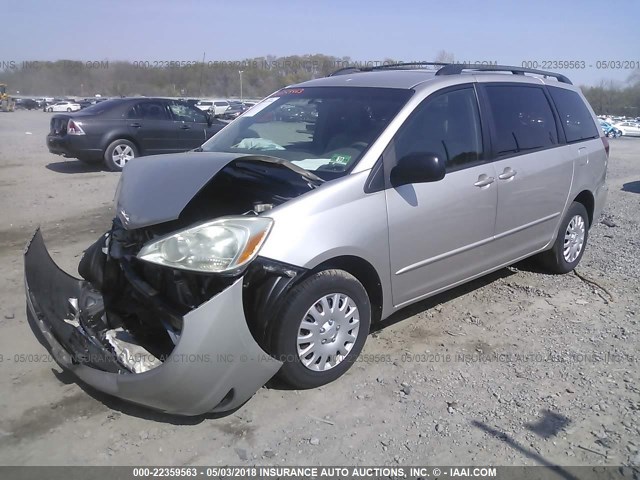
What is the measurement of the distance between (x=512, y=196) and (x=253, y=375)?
2701 mm

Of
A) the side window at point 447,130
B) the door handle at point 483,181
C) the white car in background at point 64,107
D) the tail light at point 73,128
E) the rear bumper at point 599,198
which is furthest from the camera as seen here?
the white car in background at point 64,107

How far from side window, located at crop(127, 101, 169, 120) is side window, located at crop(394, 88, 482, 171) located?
9515 millimetres

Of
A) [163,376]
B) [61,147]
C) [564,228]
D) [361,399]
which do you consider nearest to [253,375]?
[163,376]

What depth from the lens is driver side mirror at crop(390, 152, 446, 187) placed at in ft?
11.2

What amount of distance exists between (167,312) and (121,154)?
9.86 metres

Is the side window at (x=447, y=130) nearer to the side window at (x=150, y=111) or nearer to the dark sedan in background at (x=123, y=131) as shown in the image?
the dark sedan in background at (x=123, y=131)

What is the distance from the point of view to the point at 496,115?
4383 mm

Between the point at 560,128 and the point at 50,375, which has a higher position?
the point at 560,128

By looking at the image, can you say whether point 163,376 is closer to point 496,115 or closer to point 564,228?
point 496,115

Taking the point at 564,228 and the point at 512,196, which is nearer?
the point at 512,196

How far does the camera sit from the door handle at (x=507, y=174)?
4.29 meters

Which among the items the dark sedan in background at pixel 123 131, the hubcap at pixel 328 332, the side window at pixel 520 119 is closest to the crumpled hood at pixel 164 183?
the hubcap at pixel 328 332

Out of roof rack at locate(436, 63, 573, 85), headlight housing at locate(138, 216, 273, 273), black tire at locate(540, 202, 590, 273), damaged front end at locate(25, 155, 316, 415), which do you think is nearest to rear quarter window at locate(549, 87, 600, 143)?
roof rack at locate(436, 63, 573, 85)

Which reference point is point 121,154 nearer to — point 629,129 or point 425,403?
point 425,403
